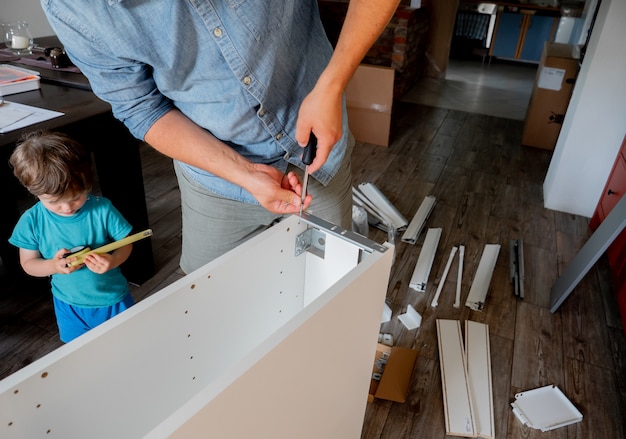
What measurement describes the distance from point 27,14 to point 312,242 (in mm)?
3047

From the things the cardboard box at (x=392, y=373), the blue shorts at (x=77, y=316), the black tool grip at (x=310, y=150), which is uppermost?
the black tool grip at (x=310, y=150)

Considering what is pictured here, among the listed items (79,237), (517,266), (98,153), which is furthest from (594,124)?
(79,237)

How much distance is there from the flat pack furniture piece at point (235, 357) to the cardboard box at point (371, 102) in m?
2.33

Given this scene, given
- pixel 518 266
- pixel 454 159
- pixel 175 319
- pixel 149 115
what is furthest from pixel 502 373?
pixel 454 159

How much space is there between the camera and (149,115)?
3.15ft

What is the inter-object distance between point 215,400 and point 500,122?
3.87m

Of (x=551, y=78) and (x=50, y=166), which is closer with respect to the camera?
(x=50, y=166)

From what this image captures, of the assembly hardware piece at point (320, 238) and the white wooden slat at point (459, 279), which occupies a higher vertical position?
the assembly hardware piece at point (320, 238)

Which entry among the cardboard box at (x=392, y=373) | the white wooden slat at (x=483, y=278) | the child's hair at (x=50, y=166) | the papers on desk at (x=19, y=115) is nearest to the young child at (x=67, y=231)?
the child's hair at (x=50, y=166)

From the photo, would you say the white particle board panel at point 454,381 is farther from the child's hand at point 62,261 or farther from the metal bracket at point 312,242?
the child's hand at point 62,261

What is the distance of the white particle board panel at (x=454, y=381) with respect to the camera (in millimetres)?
1448

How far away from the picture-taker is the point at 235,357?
3.33 feet

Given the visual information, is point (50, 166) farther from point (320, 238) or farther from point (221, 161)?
point (320, 238)

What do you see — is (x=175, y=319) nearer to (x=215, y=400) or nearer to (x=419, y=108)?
(x=215, y=400)
